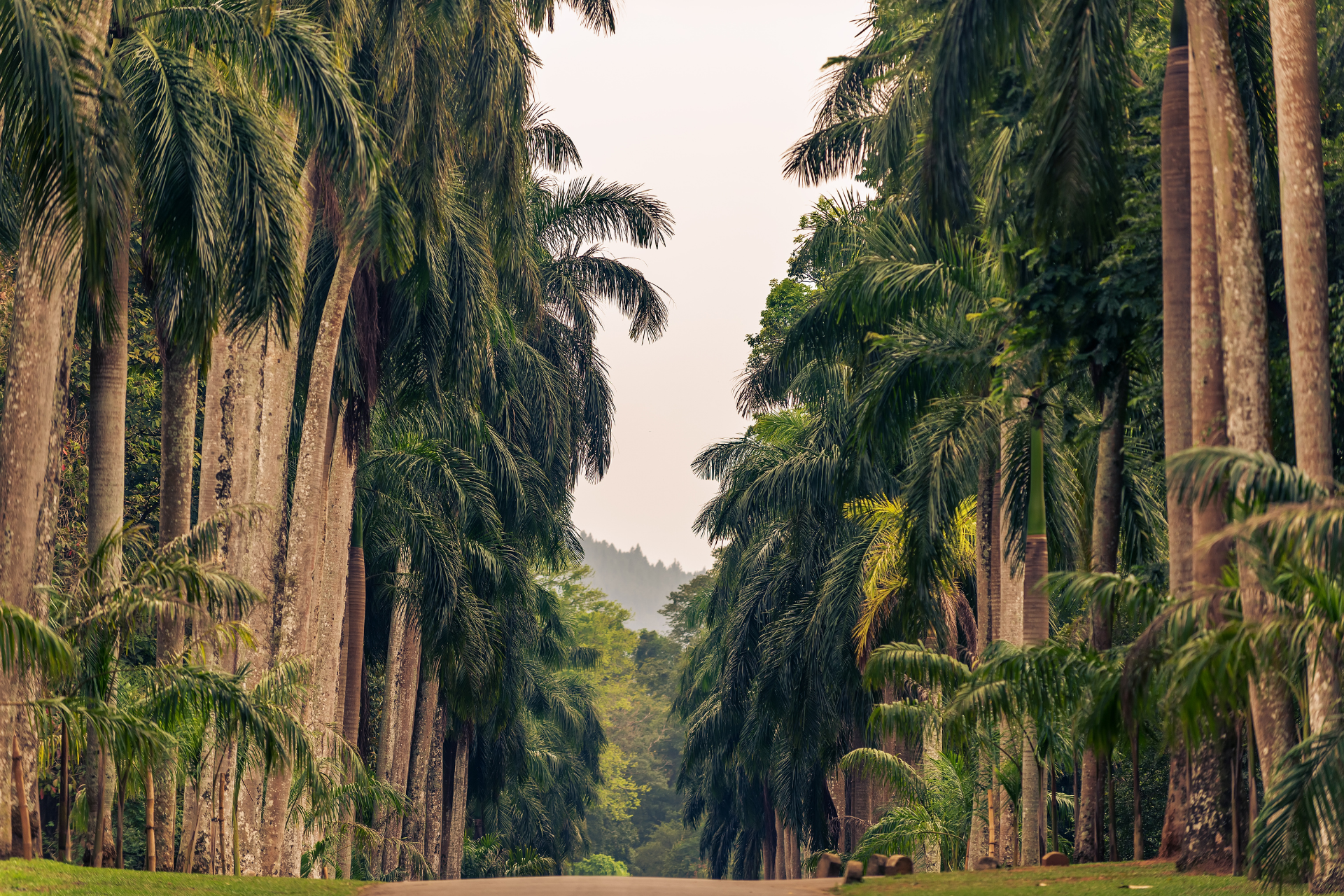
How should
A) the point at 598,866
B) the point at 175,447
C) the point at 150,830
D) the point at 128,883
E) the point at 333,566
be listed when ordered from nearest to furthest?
the point at 128,883
the point at 150,830
the point at 175,447
the point at 333,566
the point at 598,866

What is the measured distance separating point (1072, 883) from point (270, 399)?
35.9ft

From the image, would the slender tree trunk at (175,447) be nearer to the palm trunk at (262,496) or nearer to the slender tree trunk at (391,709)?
the palm trunk at (262,496)

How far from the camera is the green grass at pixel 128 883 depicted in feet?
31.1

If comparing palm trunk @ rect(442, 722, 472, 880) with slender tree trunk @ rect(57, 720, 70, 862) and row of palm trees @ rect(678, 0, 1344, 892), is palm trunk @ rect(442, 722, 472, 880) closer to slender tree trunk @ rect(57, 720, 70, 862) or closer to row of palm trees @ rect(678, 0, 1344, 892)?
row of palm trees @ rect(678, 0, 1344, 892)

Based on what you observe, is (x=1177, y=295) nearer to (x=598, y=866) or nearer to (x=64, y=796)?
(x=64, y=796)

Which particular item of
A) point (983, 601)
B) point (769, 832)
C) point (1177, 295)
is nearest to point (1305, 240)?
point (1177, 295)

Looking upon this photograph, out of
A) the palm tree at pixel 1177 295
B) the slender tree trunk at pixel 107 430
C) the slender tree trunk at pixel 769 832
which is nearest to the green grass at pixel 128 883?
the slender tree trunk at pixel 107 430

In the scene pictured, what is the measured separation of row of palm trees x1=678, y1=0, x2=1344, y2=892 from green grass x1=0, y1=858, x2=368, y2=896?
21.3 ft

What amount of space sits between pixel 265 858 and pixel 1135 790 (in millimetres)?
10399

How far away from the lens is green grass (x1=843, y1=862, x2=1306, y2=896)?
930cm

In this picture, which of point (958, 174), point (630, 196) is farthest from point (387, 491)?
point (958, 174)

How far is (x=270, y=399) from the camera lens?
16688 millimetres

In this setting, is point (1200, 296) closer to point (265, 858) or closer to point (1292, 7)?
point (1292, 7)

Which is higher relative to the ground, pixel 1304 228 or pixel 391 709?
pixel 1304 228
